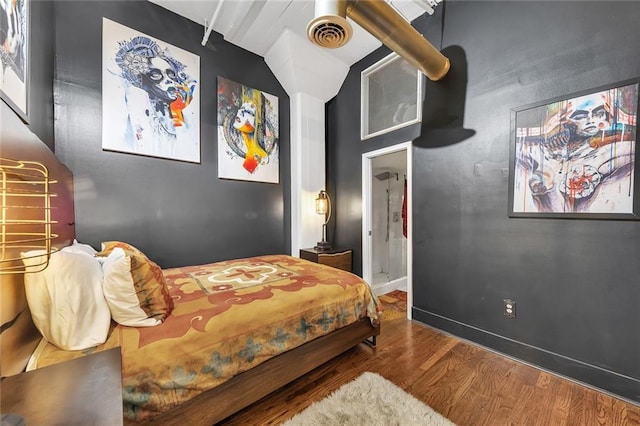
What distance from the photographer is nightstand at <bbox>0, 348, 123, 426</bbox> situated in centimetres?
59

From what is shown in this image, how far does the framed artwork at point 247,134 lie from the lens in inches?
122

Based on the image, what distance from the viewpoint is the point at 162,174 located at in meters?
2.70

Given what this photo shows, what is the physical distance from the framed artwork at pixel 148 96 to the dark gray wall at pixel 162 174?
71 millimetres

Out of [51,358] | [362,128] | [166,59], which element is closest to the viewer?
[51,358]

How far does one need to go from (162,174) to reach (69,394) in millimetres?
2496

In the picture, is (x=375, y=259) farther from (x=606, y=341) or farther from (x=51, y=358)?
(x=51, y=358)

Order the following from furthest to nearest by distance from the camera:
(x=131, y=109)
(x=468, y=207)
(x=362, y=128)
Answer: (x=362, y=128) < (x=131, y=109) < (x=468, y=207)

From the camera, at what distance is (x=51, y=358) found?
101cm

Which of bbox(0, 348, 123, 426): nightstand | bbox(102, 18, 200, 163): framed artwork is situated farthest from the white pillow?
bbox(102, 18, 200, 163): framed artwork

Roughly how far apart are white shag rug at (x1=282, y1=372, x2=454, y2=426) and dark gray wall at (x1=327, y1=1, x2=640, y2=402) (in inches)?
43.7

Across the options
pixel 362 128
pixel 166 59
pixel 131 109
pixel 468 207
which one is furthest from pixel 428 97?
pixel 131 109

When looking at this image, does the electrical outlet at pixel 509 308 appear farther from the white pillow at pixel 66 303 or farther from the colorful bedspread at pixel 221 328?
the white pillow at pixel 66 303

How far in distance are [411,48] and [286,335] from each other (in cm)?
239

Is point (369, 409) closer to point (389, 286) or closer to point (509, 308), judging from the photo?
point (509, 308)
